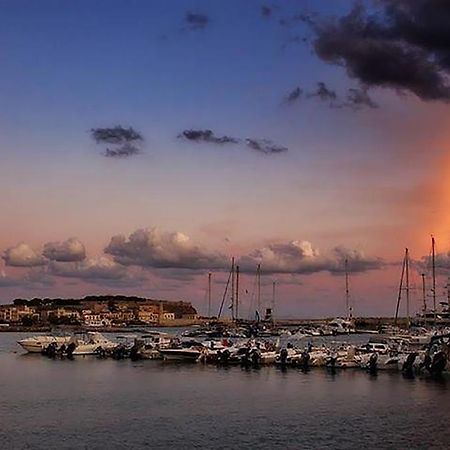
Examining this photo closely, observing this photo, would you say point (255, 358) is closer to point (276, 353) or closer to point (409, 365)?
point (276, 353)

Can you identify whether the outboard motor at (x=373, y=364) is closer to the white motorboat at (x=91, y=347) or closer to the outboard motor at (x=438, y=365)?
the outboard motor at (x=438, y=365)

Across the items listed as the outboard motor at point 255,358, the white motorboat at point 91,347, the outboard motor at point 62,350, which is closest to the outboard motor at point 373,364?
the outboard motor at point 255,358

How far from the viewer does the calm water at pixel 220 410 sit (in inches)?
1542

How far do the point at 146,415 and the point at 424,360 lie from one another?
114ft

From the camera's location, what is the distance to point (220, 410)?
50.1m

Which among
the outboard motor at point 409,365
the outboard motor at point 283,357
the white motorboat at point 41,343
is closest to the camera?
the outboard motor at point 409,365

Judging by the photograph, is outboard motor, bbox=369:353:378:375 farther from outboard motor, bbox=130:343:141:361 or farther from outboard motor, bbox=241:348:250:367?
outboard motor, bbox=130:343:141:361

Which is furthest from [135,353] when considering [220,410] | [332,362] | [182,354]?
[220,410]

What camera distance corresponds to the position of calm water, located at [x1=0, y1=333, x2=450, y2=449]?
3916 cm

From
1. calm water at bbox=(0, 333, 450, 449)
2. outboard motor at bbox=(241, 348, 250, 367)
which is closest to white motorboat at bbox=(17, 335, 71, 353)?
calm water at bbox=(0, 333, 450, 449)

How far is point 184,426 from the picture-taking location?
4341 centimetres

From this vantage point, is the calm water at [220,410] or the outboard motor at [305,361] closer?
the calm water at [220,410]

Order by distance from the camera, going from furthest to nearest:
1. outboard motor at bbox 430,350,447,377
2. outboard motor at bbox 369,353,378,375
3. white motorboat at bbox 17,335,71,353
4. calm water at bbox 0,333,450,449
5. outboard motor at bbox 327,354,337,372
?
1. white motorboat at bbox 17,335,71,353
2. outboard motor at bbox 327,354,337,372
3. outboard motor at bbox 369,353,378,375
4. outboard motor at bbox 430,350,447,377
5. calm water at bbox 0,333,450,449

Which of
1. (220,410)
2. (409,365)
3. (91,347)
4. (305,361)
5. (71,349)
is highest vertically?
(91,347)
